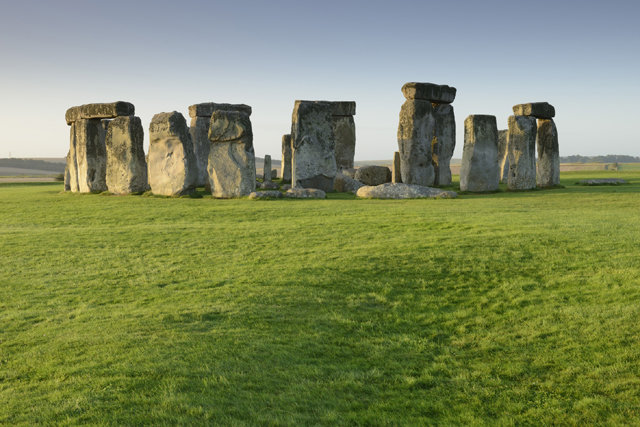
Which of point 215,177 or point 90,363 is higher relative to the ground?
point 215,177

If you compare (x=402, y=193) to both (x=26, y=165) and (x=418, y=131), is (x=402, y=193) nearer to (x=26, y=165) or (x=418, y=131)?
(x=418, y=131)

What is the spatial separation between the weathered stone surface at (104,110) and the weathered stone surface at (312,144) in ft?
19.2

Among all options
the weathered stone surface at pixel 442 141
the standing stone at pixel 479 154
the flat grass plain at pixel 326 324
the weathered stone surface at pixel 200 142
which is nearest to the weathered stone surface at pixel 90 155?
the weathered stone surface at pixel 200 142

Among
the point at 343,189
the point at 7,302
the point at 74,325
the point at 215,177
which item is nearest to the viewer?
the point at 74,325

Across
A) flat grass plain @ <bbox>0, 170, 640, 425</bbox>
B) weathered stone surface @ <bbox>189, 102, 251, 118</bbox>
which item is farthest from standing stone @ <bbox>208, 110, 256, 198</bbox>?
weathered stone surface @ <bbox>189, 102, 251, 118</bbox>

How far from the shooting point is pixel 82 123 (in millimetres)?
19781

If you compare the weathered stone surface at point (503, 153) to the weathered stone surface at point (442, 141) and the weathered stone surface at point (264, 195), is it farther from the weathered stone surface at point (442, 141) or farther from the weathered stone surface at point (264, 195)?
the weathered stone surface at point (264, 195)

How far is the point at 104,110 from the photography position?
19094 millimetres

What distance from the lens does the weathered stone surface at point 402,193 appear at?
16078 millimetres

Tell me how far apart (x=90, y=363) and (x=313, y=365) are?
6.17 feet

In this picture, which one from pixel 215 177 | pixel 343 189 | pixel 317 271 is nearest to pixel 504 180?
pixel 343 189

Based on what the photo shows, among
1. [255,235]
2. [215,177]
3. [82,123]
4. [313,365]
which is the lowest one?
[313,365]

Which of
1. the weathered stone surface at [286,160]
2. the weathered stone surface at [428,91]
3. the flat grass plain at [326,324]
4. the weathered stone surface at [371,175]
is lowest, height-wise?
the flat grass plain at [326,324]

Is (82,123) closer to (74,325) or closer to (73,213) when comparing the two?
(73,213)
